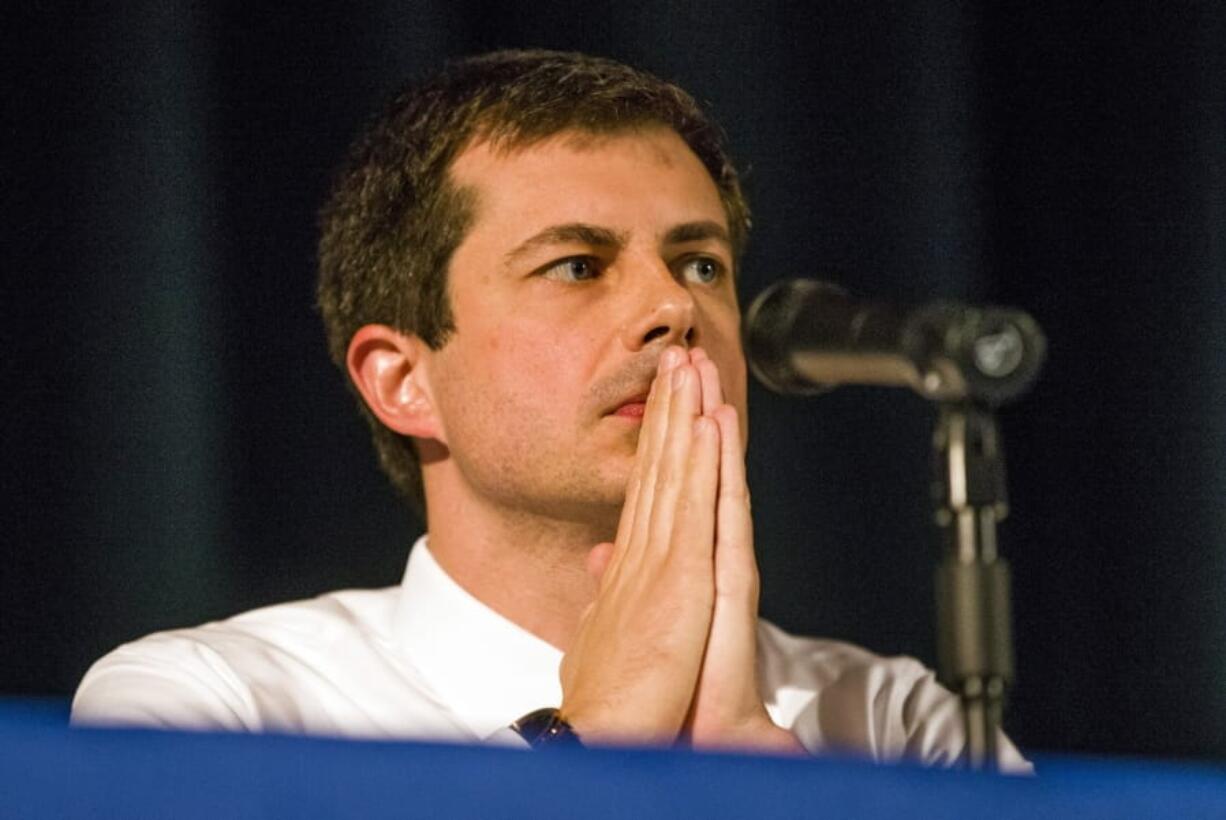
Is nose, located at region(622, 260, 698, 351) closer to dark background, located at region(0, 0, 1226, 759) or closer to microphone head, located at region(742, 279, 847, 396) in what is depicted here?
microphone head, located at region(742, 279, 847, 396)

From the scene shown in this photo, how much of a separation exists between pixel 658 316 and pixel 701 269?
0.15m

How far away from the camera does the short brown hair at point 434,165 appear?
1.92 metres

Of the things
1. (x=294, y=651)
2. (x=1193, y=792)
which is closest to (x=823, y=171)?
(x=294, y=651)

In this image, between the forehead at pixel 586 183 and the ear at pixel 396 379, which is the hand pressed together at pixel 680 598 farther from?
the ear at pixel 396 379

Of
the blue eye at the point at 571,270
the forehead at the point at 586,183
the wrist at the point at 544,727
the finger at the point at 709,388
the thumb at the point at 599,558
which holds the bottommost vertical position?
the wrist at the point at 544,727

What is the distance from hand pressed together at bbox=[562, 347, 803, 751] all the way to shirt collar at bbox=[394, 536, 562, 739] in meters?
0.21

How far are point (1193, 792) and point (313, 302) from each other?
1.65 meters

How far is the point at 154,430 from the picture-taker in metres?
2.14

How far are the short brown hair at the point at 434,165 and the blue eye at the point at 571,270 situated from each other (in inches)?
4.8

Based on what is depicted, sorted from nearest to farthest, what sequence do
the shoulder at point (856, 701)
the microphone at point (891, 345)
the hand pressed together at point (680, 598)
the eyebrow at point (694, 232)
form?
the microphone at point (891, 345) → the hand pressed together at point (680, 598) → the eyebrow at point (694, 232) → the shoulder at point (856, 701)

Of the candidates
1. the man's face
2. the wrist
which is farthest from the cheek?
the wrist

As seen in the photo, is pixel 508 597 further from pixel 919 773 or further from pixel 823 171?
pixel 919 773

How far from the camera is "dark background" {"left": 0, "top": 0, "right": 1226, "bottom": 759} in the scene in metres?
2.13

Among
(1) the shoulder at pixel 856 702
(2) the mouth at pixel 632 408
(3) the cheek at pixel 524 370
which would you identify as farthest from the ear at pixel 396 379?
(1) the shoulder at pixel 856 702
